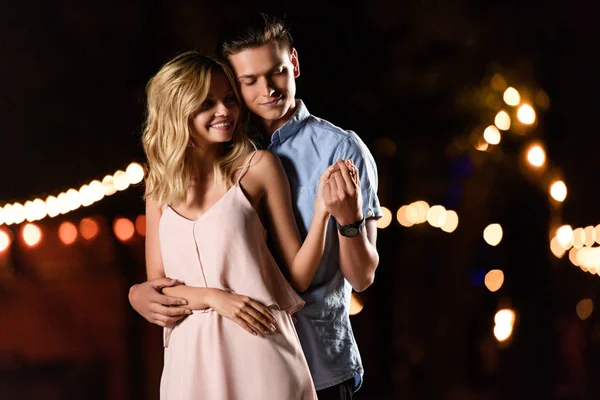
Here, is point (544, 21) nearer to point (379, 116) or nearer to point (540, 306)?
point (379, 116)

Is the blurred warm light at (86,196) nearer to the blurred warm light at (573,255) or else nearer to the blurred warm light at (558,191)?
the blurred warm light at (558,191)

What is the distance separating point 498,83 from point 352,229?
334 centimetres

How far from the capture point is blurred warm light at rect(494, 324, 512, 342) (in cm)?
539

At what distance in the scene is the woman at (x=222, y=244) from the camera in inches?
76.1

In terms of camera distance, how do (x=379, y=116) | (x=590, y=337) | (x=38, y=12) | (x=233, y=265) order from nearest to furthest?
1. (x=233, y=265)
2. (x=38, y=12)
3. (x=379, y=116)
4. (x=590, y=337)

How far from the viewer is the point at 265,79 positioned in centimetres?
202

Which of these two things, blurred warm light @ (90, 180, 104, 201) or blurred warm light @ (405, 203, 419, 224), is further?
blurred warm light @ (405, 203, 419, 224)

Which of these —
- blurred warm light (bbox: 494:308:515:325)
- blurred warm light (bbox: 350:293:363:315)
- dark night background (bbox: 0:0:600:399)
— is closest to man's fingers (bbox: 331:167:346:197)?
dark night background (bbox: 0:0:600:399)

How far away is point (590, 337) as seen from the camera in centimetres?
589

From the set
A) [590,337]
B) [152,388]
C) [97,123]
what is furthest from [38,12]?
[590,337]

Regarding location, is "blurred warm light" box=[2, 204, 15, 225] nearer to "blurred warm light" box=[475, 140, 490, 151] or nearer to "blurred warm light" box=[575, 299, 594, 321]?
"blurred warm light" box=[475, 140, 490, 151]

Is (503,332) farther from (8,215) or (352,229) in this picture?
(352,229)

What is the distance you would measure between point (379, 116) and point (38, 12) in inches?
77.6

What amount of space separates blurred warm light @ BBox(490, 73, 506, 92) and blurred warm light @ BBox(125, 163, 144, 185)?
210 cm
